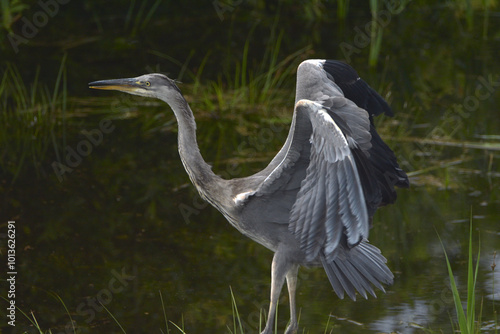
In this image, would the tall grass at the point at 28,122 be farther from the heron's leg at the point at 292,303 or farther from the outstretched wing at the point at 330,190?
the outstretched wing at the point at 330,190

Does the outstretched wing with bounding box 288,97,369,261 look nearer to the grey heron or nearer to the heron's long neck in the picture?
the grey heron

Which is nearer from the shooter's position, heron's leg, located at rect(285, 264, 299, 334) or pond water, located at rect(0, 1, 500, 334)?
heron's leg, located at rect(285, 264, 299, 334)

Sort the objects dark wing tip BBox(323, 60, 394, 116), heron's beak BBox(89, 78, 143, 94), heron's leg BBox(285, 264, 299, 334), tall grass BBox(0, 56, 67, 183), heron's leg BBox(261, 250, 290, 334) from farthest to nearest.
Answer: tall grass BBox(0, 56, 67, 183)
dark wing tip BBox(323, 60, 394, 116)
heron's beak BBox(89, 78, 143, 94)
heron's leg BBox(285, 264, 299, 334)
heron's leg BBox(261, 250, 290, 334)

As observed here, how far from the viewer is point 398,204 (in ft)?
21.5

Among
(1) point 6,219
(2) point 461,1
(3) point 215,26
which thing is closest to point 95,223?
(1) point 6,219

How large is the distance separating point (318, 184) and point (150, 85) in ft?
4.55

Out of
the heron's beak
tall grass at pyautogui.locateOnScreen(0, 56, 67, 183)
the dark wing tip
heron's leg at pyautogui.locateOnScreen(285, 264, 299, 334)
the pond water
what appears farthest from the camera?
tall grass at pyautogui.locateOnScreen(0, 56, 67, 183)

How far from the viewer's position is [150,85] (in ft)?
15.4

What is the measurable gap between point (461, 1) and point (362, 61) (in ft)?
9.61

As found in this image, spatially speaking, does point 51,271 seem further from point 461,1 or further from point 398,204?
point 461,1

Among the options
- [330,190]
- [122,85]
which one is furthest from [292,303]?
[122,85]

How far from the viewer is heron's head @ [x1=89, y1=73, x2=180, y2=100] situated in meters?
4.65

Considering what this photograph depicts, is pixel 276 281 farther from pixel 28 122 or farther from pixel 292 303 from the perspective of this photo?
pixel 28 122

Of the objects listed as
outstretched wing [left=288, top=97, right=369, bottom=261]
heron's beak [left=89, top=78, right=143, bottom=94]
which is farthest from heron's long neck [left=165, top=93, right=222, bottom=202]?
outstretched wing [left=288, top=97, right=369, bottom=261]
